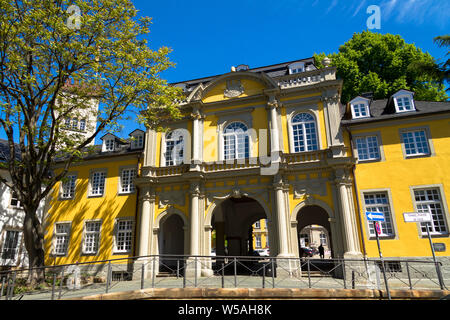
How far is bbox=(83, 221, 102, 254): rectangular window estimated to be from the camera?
21.1 meters

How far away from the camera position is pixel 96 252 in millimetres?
20734

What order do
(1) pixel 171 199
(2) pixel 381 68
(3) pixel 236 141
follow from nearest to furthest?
(1) pixel 171 199 → (3) pixel 236 141 → (2) pixel 381 68

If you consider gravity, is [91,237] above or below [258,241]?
above

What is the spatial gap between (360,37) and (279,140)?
1908cm

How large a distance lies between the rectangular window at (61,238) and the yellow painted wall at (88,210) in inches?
14.4

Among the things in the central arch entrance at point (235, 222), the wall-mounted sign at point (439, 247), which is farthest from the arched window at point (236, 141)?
the wall-mounted sign at point (439, 247)

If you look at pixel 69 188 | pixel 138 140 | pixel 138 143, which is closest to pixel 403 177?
pixel 138 143

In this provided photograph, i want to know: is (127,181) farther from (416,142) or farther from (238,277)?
(416,142)

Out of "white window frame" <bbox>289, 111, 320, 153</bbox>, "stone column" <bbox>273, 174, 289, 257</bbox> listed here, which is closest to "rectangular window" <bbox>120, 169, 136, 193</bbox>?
"stone column" <bbox>273, 174, 289, 257</bbox>

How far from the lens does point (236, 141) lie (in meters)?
19.6

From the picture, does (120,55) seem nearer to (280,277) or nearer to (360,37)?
(280,277)

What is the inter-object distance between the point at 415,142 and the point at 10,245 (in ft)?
87.4

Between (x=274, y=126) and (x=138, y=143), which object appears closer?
(x=274, y=126)

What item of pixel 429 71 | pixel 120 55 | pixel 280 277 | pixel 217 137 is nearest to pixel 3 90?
pixel 120 55
